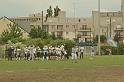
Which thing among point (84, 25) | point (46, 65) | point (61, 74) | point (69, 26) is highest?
point (84, 25)

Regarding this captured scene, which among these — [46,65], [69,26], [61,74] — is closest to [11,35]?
[46,65]

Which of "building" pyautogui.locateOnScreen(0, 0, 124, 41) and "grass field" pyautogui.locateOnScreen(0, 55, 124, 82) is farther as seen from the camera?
"building" pyautogui.locateOnScreen(0, 0, 124, 41)

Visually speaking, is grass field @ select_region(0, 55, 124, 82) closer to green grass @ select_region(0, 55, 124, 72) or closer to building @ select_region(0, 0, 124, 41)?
green grass @ select_region(0, 55, 124, 72)

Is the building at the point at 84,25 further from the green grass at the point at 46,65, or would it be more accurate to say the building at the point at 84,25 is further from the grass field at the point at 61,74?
the grass field at the point at 61,74

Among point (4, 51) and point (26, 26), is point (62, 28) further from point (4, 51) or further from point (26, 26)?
point (4, 51)

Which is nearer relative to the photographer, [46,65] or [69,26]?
[46,65]

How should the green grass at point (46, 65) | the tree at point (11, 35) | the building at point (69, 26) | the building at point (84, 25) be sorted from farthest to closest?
the building at point (69, 26) < the building at point (84, 25) < the tree at point (11, 35) < the green grass at point (46, 65)

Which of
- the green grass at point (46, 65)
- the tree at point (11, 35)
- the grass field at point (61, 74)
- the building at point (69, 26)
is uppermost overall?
A: the building at point (69, 26)

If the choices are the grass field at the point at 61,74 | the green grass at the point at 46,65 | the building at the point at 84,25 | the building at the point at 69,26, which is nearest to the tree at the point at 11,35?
the green grass at the point at 46,65

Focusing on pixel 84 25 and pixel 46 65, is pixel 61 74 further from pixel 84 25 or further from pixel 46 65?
pixel 84 25

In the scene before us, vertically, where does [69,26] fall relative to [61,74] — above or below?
above

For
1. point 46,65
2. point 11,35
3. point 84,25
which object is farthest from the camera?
point 84,25

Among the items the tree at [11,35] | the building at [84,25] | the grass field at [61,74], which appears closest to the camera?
the grass field at [61,74]

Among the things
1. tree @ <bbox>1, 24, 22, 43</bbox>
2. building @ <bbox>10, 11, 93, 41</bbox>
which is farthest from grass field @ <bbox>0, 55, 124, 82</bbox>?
building @ <bbox>10, 11, 93, 41</bbox>
